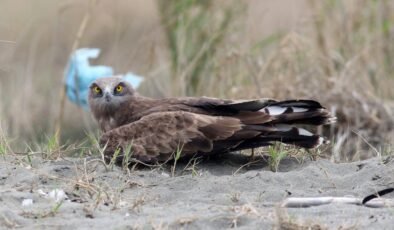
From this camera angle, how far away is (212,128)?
552 centimetres

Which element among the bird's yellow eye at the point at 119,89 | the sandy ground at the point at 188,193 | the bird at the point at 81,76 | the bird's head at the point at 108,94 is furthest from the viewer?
the bird at the point at 81,76

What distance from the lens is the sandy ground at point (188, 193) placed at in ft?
13.5

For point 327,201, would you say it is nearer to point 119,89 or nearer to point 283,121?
point 283,121

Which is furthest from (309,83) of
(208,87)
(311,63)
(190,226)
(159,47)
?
(190,226)

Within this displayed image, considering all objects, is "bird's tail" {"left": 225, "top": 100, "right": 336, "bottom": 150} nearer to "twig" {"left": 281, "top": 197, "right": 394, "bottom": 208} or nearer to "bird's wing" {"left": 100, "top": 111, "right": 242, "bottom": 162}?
"bird's wing" {"left": 100, "top": 111, "right": 242, "bottom": 162}

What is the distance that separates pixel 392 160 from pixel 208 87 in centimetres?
338

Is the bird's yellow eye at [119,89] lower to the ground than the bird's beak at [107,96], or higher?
higher

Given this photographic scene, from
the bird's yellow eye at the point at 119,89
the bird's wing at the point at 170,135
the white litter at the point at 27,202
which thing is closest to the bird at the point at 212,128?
the bird's wing at the point at 170,135

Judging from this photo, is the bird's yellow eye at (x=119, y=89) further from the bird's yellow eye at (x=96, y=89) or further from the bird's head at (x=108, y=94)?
the bird's yellow eye at (x=96, y=89)

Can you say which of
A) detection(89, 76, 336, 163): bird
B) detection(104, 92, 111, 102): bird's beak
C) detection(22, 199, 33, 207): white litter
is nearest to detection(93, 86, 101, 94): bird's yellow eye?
detection(104, 92, 111, 102): bird's beak

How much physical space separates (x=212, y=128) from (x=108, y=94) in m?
1.14

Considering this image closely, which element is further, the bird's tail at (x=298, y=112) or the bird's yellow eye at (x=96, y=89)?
the bird's yellow eye at (x=96, y=89)

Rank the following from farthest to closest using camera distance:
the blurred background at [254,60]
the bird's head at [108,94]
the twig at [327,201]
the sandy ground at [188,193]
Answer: the blurred background at [254,60]
the bird's head at [108,94]
the twig at [327,201]
the sandy ground at [188,193]

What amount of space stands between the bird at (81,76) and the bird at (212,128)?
209cm
